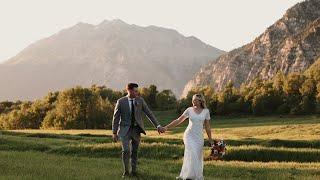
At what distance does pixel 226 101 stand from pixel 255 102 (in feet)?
37.0

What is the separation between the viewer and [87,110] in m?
119

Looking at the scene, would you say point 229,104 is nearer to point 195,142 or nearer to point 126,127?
point 126,127

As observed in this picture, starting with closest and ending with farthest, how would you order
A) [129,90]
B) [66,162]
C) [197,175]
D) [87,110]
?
[197,175] → [129,90] → [66,162] → [87,110]

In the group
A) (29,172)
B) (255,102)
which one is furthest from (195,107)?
(255,102)

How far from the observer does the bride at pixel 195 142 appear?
19578 millimetres

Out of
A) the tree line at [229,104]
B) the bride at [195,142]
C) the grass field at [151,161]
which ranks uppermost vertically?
the tree line at [229,104]

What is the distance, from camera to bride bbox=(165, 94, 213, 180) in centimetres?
1958

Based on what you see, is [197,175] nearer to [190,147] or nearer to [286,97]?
[190,147]

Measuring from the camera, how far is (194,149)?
64.8 ft

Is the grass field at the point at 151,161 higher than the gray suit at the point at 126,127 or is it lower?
lower

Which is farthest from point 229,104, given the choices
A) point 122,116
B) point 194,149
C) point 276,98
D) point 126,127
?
point 194,149

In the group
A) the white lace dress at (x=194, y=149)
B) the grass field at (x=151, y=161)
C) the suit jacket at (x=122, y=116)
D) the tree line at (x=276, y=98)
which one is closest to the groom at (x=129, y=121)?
the suit jacket at (x=122, y=116)

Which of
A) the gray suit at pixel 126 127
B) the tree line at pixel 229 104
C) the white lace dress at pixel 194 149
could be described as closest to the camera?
the white lace dress at pixel 194 149

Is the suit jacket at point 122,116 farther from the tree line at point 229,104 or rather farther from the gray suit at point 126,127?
the tree line at point 229,104
